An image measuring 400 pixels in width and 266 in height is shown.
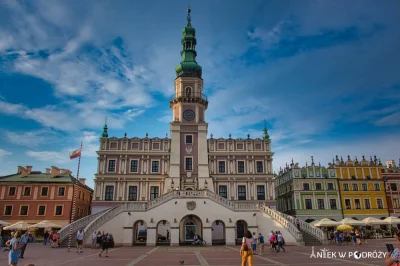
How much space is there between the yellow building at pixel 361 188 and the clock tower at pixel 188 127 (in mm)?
24959

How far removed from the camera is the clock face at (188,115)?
4900cm

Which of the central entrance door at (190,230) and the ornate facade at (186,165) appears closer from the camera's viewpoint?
the central entrance door at (190,230)

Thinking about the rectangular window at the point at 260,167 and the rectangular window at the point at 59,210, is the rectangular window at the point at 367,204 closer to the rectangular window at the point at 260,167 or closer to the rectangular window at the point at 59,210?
the rectangular window at the point at 260,167

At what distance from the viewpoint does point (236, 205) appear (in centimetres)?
3647

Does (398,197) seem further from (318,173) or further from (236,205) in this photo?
(236,205)

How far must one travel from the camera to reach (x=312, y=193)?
176ft

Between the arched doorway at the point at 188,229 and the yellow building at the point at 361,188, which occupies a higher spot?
the yellow building at the point at 361,188

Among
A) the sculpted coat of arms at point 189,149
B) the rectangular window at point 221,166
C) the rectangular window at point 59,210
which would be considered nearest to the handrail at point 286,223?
the rectangular window at point 221,166

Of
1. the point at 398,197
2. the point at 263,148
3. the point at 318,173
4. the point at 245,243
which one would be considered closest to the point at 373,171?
the point at 398,197

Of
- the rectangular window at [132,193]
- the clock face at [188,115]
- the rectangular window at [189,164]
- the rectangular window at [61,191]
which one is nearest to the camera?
the rectangular window at [132,193]

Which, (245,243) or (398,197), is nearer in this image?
(245,243)

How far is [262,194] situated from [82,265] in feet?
111

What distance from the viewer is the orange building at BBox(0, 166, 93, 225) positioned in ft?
155

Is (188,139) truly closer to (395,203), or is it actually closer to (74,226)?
(74,226)
